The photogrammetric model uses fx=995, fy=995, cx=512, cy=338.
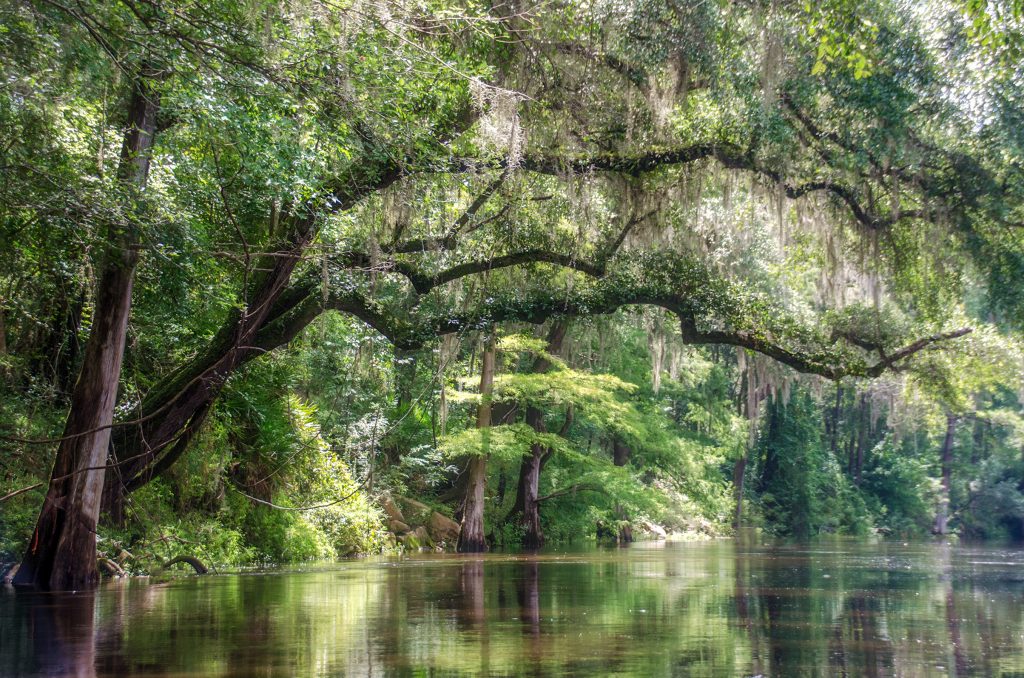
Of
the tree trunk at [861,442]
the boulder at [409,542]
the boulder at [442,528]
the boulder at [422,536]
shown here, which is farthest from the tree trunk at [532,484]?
the tree trunk at [861,442]

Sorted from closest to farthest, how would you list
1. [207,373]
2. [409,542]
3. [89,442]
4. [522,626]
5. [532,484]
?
[522,626]
[89,442]
[207,373]
[409,542]
[532,484]

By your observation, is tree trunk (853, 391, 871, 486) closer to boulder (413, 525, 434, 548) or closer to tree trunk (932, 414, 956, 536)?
tree trunk (932, 414, 956, 536)

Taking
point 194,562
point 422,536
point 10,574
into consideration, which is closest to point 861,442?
point 422,536

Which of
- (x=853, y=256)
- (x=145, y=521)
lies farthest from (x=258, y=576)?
(x=853, y=256)

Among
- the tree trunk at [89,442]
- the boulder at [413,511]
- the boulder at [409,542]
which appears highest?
the tree trunk at [89,442]

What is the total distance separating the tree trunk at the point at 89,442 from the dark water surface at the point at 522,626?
52cm

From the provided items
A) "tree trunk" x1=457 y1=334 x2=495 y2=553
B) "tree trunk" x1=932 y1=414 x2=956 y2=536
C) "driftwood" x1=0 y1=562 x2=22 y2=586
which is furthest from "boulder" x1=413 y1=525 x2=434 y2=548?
"tree trunk" x1=932 y1=414 x2=956 y2=536

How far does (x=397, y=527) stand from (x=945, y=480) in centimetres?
2992

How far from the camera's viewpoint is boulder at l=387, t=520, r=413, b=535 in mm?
23500

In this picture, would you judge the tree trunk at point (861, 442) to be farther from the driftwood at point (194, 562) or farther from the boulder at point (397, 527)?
the driftwood at point (194, 562)

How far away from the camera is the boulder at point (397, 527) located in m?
23.5

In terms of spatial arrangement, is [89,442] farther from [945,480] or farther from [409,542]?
[945,480]

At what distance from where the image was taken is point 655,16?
45.2ft

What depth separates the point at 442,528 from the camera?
25141 mm
